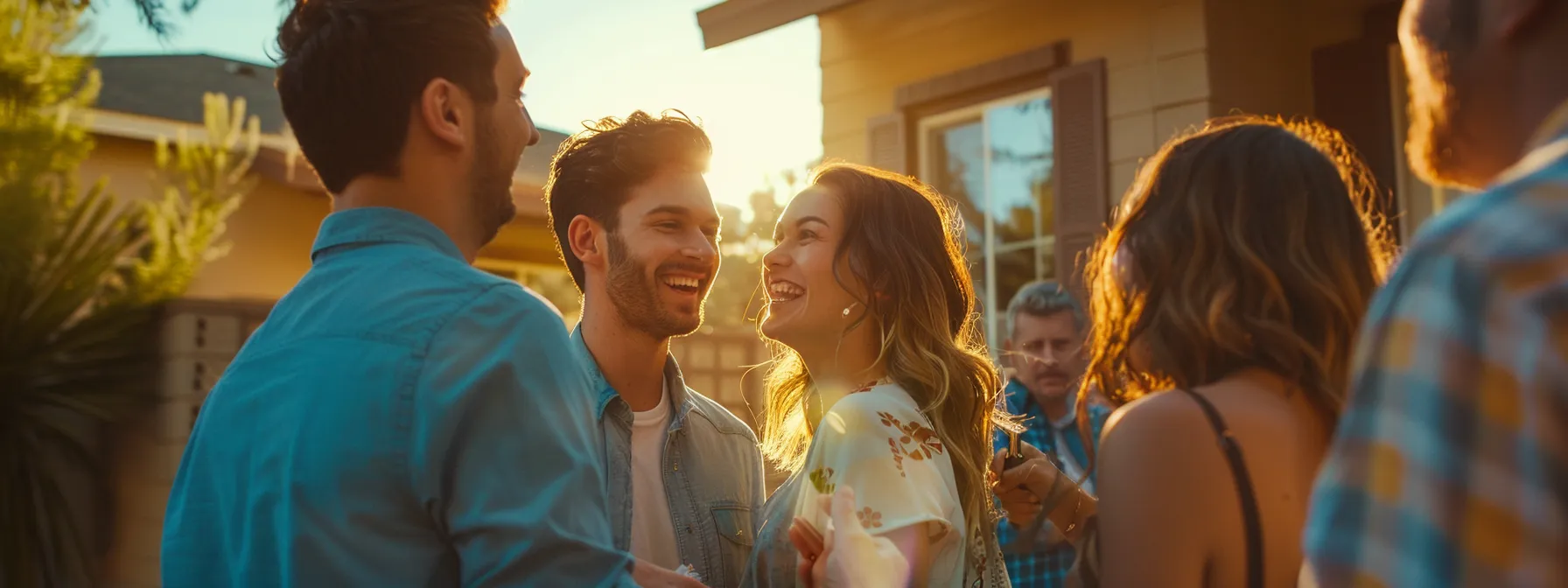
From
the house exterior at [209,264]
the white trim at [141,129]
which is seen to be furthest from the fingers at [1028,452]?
the white trim at [141,129]

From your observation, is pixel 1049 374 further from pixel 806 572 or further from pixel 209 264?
pixel 209 264

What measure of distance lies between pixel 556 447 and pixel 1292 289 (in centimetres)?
105

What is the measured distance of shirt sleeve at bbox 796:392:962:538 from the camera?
203 cm

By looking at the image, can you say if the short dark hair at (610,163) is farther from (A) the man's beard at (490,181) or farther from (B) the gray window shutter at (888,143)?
(B) the gray window shutter at (888,143)

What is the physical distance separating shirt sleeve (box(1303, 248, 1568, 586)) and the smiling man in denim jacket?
6.38ft

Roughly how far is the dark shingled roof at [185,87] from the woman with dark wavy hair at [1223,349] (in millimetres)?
12986

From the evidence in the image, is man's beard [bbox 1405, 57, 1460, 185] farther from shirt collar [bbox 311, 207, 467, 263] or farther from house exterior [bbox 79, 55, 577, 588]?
house exterior [bbox 79, 55, 577, 588]

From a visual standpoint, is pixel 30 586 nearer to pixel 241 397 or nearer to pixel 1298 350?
pixel 241 397

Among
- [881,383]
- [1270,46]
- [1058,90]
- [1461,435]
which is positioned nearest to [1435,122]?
[1461,435]

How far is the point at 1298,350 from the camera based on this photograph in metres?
1.57

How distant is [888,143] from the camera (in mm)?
7352

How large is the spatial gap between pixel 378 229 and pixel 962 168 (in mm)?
5953

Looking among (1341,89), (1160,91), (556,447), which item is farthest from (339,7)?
(1341,89)

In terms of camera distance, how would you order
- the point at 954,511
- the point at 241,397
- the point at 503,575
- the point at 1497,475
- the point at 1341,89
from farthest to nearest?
1. the point at 1341,89
2. the point at 954,511
3. the point at 241,397
4. the point at 503,575
5. the point at 1497,475
